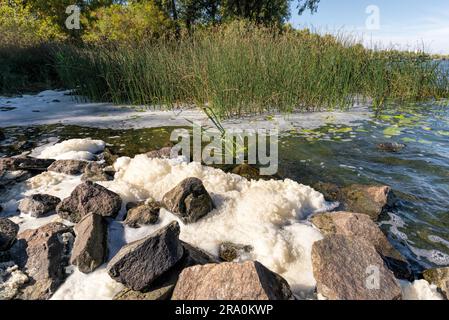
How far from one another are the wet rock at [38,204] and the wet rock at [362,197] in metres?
2.01

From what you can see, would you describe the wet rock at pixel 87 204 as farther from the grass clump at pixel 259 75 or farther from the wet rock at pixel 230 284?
the grass clump at pixel 259 75

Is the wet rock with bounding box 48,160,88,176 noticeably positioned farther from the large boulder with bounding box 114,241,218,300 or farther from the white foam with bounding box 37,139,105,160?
the large boulder with bounding box 114,241,218,300

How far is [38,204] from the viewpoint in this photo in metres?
2.19

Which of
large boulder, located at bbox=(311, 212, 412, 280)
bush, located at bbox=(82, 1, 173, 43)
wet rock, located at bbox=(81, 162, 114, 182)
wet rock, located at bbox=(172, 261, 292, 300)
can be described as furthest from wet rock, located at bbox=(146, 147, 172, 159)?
bush, located at bbox=(82, 1, 173, 43)

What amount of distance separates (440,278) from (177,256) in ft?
4.41

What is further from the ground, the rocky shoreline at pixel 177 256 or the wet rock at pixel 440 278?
the rocky shoreline at pixel 177 256

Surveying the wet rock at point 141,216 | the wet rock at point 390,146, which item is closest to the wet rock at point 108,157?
the wet rock at point 141,216

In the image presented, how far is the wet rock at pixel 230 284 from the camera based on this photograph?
4.35 ft

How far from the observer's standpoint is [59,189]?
2504 mm

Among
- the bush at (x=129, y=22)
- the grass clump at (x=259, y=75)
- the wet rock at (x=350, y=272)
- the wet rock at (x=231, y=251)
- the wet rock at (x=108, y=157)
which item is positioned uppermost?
the bush at (x=129, y=22)
